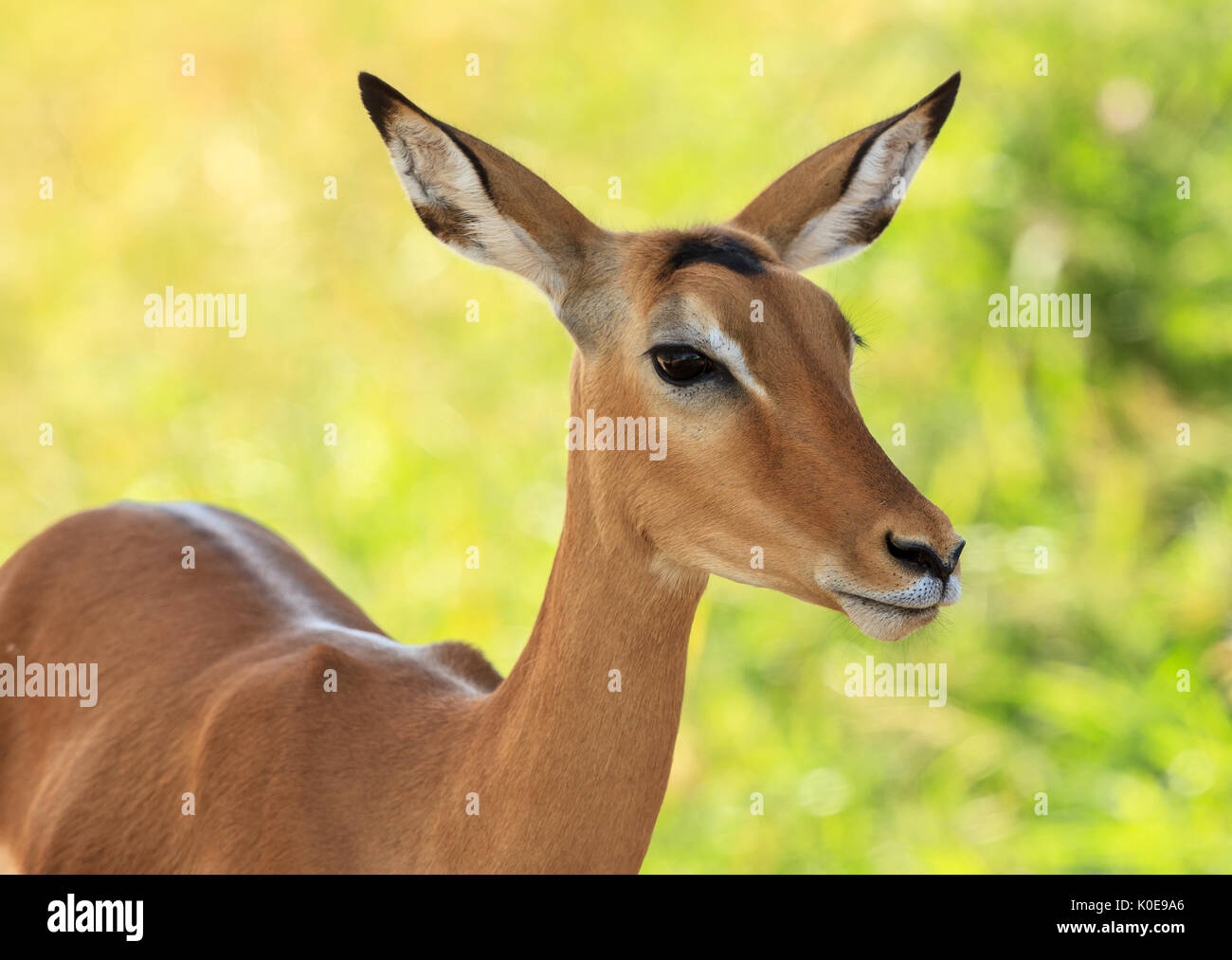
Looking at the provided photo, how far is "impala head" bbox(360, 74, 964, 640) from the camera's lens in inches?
102

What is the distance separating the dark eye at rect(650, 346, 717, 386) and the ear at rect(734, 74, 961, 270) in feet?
1.92

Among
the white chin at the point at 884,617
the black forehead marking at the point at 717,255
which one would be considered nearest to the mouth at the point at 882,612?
the white chin at the point at 884,617

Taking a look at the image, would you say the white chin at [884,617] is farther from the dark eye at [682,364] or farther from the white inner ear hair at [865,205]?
the white inner ear hair at [865,205]

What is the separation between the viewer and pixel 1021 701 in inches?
278

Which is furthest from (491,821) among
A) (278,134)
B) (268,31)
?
(268,31)

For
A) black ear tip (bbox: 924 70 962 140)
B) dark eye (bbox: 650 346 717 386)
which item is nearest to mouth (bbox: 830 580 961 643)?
dark eye (bbox: 650 346 717 386)

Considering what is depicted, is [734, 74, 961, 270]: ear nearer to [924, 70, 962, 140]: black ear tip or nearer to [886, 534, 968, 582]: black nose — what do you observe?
[924, 70, 962, 140]: black ear tip

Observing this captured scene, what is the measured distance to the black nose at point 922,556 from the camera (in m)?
2.53

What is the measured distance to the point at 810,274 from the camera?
22.1ft

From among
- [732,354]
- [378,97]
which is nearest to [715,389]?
[732,354]

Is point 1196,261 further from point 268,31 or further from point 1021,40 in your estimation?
point 268,31

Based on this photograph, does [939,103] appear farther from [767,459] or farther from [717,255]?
[767,459]

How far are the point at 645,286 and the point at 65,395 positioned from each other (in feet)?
22.3

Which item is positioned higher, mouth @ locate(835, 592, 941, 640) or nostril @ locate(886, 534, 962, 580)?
nostril @ locate(886, 534, 962, 580)
